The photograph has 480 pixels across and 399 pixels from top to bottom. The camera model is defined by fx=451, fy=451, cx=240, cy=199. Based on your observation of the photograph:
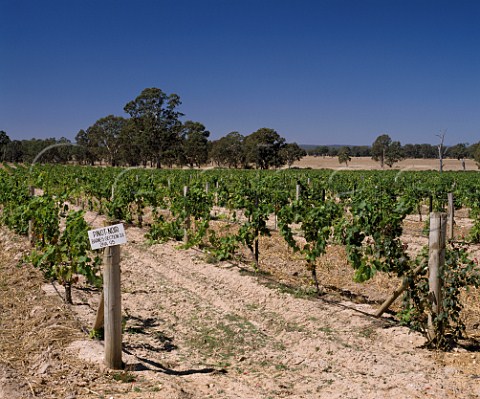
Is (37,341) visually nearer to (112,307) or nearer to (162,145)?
(112,307)

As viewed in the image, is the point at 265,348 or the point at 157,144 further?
the point at 157,144

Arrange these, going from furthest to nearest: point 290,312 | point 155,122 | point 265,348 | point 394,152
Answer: point 394,152 → point 155,122 → point 290,312 → point 265,348

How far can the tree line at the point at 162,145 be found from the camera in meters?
59.9

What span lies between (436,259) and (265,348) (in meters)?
2.08

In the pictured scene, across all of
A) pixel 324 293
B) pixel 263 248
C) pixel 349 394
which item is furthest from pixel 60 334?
pixel 263 248

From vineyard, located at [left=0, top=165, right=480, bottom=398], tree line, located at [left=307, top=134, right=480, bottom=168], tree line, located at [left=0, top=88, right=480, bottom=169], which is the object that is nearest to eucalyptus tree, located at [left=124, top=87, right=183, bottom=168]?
tree line, located at [left=0, top=88, right=480, bottom=169]

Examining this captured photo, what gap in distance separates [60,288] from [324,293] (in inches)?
156

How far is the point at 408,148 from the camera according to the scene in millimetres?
122375

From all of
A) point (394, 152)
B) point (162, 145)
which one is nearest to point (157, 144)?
point (162, 145)

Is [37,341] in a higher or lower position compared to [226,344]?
higher

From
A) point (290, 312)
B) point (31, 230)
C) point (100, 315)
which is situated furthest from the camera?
point (31, 230)

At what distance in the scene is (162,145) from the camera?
6047cm

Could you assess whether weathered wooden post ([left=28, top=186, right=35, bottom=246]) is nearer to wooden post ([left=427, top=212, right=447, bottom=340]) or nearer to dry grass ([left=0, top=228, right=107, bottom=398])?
dry grass ([left=0, top=228, right=107, bottom=398])

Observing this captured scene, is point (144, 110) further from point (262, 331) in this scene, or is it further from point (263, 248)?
point (262, 331)
